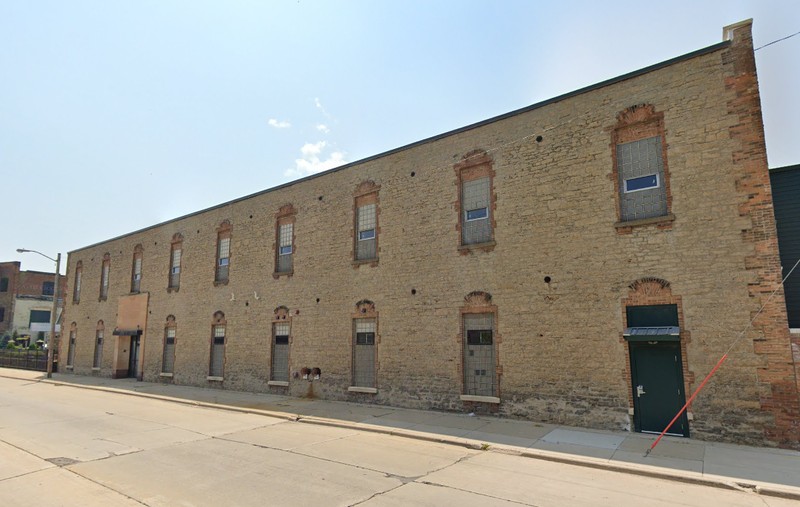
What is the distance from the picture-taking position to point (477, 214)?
14680 mm

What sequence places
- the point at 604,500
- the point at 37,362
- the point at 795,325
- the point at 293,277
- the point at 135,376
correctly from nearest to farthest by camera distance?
1. the point at 604,500
2. the point at 795,325
3. the point at 293,277
4. the point at 135,376
5. the point at 37,362

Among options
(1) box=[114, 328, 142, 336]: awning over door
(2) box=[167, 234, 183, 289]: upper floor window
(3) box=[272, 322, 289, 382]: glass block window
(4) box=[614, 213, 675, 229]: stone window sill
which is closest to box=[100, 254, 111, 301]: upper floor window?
(1) box=[114, 328, 142, 336]: awning over door

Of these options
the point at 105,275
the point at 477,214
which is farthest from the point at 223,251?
the point at 477,214

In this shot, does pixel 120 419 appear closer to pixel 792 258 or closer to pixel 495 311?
pixel 495 311

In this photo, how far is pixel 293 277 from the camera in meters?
19.6

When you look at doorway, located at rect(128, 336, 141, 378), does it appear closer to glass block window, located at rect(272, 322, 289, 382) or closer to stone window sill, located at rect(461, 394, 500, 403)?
glass block window, located at rect(272, 322, 289, 382)

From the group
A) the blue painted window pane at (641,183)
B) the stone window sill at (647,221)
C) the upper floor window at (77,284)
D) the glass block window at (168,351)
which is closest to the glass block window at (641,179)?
the blue painted window pane at (641,183)

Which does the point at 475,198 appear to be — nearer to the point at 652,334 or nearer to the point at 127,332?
the point at 652,334

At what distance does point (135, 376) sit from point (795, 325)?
31628 millimetres

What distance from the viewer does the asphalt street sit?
6.97 metres

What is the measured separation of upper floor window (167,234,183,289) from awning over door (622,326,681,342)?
22.8 metres

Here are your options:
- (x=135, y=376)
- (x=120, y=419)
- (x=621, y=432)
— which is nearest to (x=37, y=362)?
(x=135, y=376)

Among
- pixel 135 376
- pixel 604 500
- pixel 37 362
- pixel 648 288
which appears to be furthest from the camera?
pixel 37 362

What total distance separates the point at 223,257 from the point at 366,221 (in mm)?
9608
